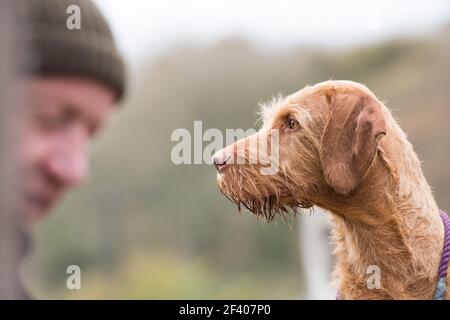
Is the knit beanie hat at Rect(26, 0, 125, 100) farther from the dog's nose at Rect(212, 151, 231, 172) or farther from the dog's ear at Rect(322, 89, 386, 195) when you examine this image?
the dog's ear at Rect(322, 89, 386, 195)

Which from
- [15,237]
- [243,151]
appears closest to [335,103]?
[243,151]

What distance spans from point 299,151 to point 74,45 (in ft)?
6.59

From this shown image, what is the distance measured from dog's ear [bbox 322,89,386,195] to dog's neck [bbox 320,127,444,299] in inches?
3.7

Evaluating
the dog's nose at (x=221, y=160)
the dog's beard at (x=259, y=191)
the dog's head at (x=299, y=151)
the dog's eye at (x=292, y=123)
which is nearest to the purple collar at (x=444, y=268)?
the dog's head at (x=299, y=151)

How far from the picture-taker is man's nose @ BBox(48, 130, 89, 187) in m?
2.62

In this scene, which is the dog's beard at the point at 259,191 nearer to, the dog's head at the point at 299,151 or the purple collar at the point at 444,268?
the dog's head at the point at 299,151

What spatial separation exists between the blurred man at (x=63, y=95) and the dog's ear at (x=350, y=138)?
1686 mm

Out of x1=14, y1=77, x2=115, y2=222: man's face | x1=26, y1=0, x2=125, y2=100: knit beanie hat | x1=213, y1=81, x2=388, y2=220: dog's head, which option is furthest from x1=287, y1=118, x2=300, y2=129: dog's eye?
x1=14, y1=77, x2=115, y2=222: man's face

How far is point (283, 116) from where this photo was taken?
4586 mm

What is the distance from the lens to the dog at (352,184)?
414 centimetres

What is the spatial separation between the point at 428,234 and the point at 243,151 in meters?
1.17

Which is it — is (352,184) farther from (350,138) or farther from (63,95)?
(63,95)

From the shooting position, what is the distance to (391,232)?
166 inches
